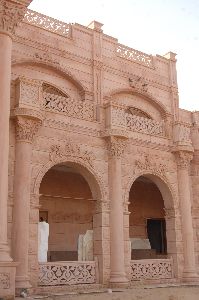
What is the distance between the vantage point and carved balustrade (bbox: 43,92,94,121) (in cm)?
1211

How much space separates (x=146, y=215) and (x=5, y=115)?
1044cm

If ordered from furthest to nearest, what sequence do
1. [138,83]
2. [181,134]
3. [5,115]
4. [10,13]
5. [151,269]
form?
[138,83] < [181,134] < [151,269] < [10,13] < [5,115]

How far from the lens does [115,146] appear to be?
42.5 feet

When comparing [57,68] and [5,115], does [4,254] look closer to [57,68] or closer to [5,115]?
[5,115]

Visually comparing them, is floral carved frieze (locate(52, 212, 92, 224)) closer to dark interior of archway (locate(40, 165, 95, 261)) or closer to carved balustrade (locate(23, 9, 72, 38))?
dark interior of archway (locate(40, 165, 95, 261))

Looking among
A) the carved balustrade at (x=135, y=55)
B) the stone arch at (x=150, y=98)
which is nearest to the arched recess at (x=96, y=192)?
the stone arch at (x=150, y=98)

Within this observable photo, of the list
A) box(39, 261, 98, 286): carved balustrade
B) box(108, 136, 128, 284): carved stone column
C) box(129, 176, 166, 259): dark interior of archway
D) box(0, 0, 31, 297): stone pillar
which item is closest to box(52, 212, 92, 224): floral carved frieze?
box(129, 176, 166, 259): dark interior of archway

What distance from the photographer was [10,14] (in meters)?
9.64

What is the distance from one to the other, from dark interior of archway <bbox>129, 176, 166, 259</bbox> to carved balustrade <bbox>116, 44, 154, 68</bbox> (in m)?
5.35

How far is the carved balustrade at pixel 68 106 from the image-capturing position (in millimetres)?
12109

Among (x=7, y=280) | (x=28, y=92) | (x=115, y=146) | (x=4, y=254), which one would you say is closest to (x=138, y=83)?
(x=115, y=146)

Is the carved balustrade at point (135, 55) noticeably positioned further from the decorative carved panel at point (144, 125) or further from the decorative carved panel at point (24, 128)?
the decorative carved panel at point (24, 128)

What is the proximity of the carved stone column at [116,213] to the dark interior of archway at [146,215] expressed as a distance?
455cm

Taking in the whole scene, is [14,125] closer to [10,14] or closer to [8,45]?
[8,45]
